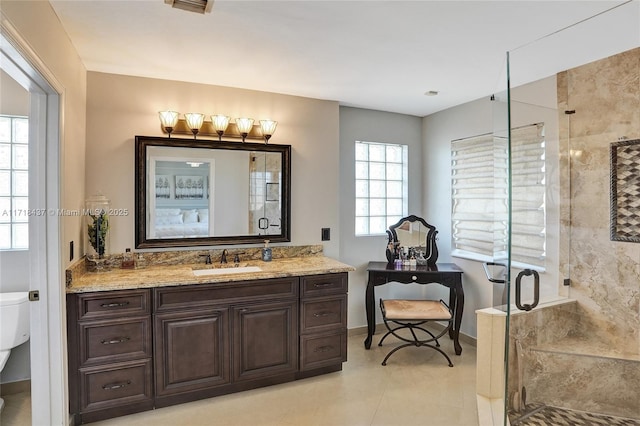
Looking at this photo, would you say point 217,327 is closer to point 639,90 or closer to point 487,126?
point 487,126

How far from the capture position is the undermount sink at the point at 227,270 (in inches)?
107

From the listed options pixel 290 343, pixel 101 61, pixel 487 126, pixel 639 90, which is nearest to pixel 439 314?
pixel 290 343

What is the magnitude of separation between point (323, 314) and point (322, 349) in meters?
0.28

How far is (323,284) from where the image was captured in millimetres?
2912

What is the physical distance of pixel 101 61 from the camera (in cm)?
257

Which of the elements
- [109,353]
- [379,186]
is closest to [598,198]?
[379,186]

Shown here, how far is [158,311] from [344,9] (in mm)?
2119

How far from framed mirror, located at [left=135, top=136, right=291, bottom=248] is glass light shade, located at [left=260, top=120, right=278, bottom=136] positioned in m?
0.12

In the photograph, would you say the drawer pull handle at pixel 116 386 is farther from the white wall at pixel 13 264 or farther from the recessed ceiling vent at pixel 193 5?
the recessed ceiling vent at pixel 193 5

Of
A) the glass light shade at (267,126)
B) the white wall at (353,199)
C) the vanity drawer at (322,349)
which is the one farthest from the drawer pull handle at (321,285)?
the glass light shade at (267,126)

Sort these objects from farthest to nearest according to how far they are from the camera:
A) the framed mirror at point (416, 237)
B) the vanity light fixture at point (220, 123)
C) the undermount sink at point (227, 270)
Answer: the framed mirror at point (416, 237)
the vanity light fixture at point (220, 123)
the undermount sink at point (227, 270)

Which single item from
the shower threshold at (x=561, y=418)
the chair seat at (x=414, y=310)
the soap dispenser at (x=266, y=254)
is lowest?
the shower threshold at (x=561, y=418)

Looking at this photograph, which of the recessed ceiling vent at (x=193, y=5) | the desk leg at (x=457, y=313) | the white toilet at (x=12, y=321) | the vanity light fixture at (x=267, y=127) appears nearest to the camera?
the recessed ceiling vent at (x=193, y=5)

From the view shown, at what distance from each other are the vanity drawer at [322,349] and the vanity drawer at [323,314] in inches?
2.4
